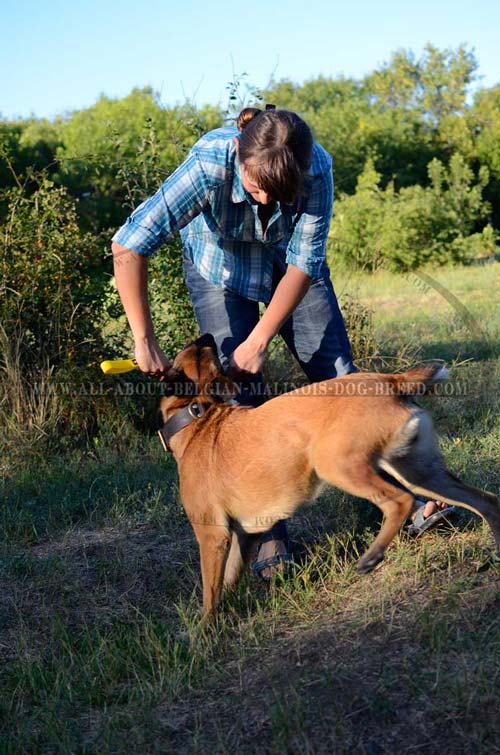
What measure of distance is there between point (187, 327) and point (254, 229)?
2.62m

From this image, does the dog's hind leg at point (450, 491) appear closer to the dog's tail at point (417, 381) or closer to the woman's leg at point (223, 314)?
the dog's tail at point (417, 381)

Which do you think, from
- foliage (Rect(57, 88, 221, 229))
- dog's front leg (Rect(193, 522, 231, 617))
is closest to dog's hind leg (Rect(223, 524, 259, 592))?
dog's front leg (Rect(193, 522, 231, 617))

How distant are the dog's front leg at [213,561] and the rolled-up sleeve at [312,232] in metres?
1.36

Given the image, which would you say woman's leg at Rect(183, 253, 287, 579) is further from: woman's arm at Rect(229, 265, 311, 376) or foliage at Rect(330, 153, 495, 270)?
foliage at Rect(330, 153, 495, 270)

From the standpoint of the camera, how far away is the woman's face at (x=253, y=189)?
350 centimetres

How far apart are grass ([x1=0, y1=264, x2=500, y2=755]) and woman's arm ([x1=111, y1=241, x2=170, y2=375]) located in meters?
1.21

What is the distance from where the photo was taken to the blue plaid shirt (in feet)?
12.3

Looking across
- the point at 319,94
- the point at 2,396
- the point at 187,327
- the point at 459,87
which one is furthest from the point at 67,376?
the point at 319,94

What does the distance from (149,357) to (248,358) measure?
1.59 ft

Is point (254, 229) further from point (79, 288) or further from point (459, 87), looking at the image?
point (459, 87)

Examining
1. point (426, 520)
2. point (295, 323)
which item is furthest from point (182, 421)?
point (426, 520)

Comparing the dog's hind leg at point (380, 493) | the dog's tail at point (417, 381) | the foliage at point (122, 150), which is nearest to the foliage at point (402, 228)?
the foliage at point (122, 150)

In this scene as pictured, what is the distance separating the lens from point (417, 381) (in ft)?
11.3

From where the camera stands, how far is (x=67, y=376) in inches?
248
